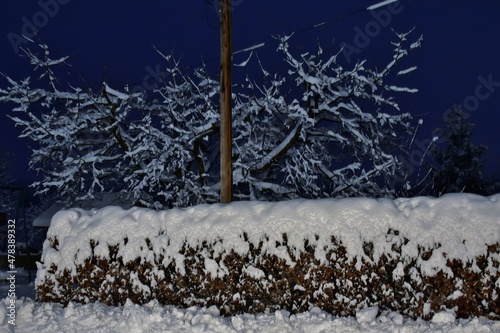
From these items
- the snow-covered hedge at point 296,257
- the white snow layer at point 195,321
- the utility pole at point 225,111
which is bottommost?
the white snow layer at point 195,321

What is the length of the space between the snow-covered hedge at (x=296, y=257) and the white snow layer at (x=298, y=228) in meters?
0.01

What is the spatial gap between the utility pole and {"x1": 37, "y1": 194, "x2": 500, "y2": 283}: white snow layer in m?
1.45

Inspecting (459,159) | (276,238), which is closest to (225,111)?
(276,238)

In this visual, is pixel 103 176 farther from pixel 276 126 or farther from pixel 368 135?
pixel 368 135

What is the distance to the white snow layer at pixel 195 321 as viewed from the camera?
4.86 meters

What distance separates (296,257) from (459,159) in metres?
25.8

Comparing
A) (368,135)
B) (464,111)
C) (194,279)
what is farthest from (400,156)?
(464,111)

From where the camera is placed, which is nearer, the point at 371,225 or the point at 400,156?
the point at 371,225

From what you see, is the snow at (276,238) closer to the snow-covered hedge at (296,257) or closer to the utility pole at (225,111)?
the snow-covered hedge at (296,257)

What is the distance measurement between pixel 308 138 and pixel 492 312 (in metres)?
8.40

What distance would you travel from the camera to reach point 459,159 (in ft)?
93.6

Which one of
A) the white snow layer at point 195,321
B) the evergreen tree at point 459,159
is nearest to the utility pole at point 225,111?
the white snow layer at point 195,321

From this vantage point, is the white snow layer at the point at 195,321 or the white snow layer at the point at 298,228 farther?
the white snow layer at the point at 298,228

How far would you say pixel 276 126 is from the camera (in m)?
14.0
